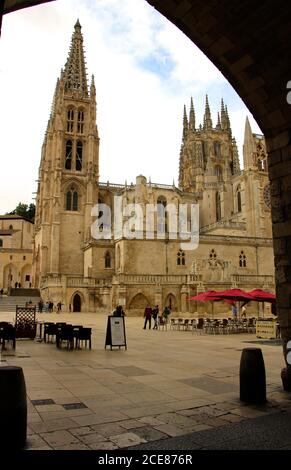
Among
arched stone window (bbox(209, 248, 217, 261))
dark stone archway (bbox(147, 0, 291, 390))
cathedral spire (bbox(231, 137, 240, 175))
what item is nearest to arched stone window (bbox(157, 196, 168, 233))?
arched stone window (bbox(209, 248, 217, 261))

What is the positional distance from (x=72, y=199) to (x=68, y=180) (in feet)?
8.95

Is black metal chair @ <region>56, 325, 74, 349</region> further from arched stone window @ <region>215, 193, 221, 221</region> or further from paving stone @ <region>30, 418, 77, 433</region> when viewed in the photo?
arched stone window @ <region>215, 193, 221, 221</region>

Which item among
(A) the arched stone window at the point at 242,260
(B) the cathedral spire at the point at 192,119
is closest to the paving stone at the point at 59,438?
(A) the arched stone window at the point at 242,260

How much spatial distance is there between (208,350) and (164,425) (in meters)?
8.95

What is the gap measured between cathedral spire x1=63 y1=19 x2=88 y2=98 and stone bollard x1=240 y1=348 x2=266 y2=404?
60.1 metres

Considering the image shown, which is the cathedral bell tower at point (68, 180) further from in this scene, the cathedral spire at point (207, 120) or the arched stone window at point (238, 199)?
the cathedral spire at point (207, 120)

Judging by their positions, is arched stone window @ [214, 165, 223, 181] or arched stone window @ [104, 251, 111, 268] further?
arched stone window @ [214, 165, 223, 181]

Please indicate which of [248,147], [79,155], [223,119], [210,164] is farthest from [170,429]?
[223,119]

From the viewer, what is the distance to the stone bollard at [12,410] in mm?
4145

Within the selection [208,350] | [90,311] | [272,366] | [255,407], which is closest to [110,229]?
[90,311]

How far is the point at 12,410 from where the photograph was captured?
4.22m

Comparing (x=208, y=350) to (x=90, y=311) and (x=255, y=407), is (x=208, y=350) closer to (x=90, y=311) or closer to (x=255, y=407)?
(x=255, y=407)

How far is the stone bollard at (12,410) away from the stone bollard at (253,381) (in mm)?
3730

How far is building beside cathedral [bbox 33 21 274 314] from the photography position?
130 feet
